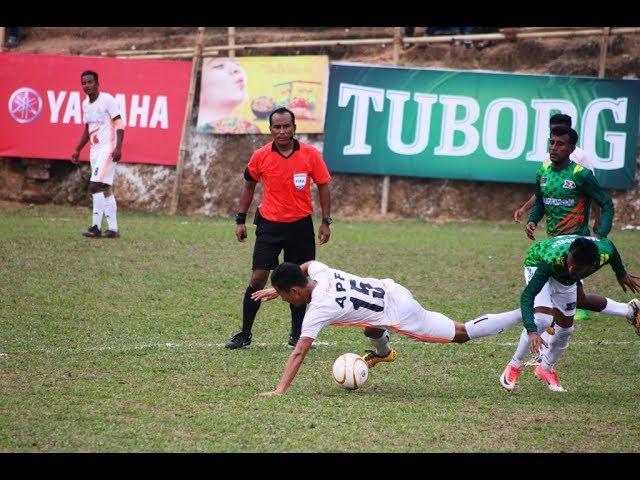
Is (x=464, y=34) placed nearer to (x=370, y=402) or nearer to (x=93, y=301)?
(x=93, y=301)

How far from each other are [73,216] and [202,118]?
3.28 metres

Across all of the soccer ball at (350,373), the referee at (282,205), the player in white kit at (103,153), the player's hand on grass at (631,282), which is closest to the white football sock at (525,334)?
the player's hand on grass at (631,282)

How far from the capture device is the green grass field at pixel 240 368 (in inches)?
272

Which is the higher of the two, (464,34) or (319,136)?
(464,34)

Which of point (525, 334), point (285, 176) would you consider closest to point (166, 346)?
point (285, 176)

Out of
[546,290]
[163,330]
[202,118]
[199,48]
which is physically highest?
[199,48]

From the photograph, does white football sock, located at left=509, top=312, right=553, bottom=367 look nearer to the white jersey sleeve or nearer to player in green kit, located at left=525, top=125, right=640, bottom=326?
player in green kit, located at left=525, top=125, right=640, bottom=326

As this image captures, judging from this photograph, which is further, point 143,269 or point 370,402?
point 143,269

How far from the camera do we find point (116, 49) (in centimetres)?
2444

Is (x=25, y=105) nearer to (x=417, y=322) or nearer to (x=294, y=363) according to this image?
(x=417, y=322)

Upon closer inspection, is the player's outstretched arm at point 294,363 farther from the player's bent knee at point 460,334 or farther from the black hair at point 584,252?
the black hair at point 584,252

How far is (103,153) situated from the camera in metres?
16.8

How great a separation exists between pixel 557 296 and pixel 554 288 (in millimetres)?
68

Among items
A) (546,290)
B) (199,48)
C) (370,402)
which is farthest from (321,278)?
(199,48)
